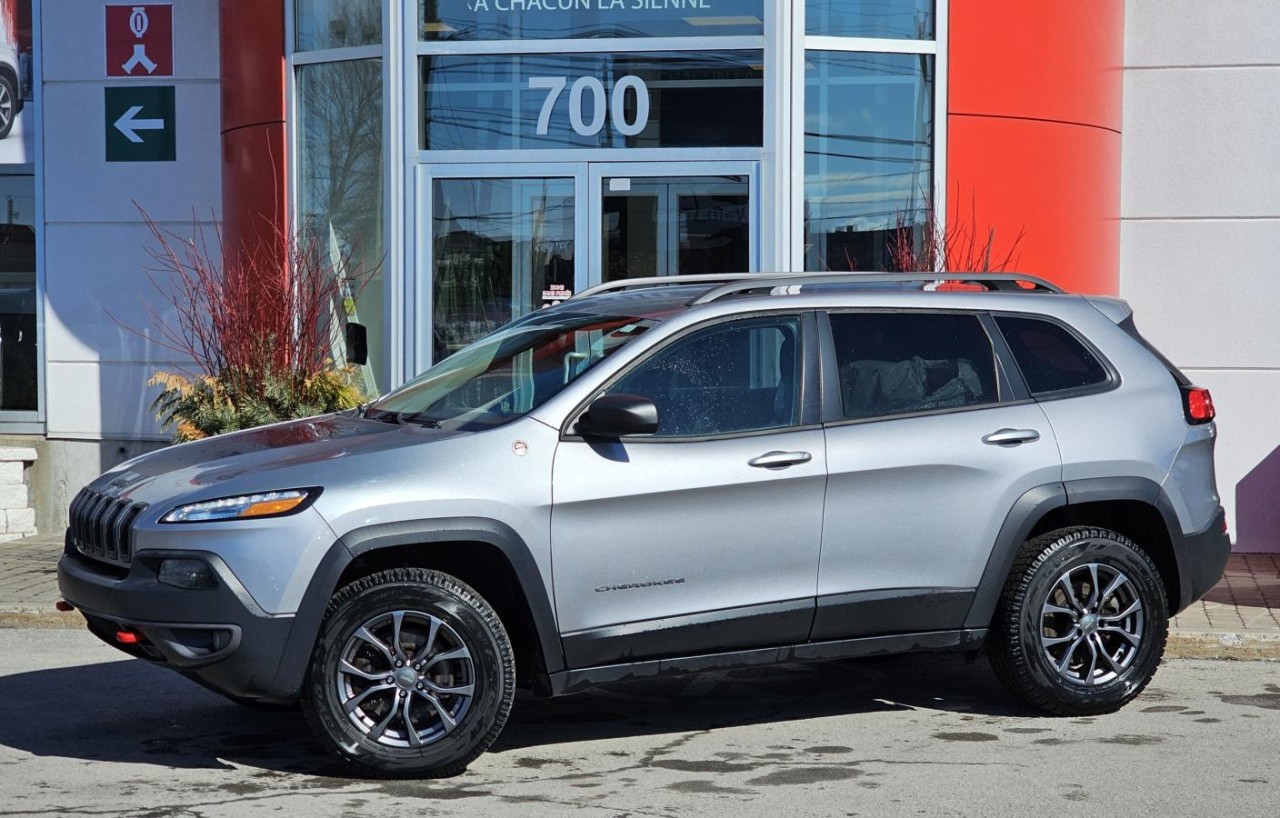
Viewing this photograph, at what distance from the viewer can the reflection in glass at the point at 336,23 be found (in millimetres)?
11984

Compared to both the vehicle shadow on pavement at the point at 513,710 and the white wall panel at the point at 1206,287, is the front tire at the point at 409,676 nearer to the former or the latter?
the vehicle shadow on pavement at the point at 513,710

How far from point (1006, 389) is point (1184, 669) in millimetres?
2151

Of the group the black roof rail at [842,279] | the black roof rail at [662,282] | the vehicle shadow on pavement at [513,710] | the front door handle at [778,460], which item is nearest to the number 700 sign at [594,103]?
the black roof rail at [662,282]

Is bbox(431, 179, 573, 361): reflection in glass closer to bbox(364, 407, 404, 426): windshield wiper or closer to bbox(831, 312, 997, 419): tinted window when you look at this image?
bbox(364, 407, 404, 426): windshield wiper

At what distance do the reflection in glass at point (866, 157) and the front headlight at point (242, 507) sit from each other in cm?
645

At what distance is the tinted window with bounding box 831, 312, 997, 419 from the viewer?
662cm

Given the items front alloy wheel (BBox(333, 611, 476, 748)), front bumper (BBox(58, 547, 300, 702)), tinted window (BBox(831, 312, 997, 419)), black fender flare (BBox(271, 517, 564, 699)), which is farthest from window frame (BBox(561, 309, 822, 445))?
front bumper (BBox(58, 547, 300, 702))

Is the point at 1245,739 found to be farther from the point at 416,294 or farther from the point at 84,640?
the point at 416,294

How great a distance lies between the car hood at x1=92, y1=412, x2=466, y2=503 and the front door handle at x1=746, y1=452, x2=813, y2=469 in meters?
1.13

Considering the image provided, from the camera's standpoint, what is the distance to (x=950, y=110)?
1147cm

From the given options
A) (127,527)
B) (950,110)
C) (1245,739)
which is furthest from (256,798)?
(950,110)

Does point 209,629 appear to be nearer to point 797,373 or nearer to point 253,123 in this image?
point 797,373

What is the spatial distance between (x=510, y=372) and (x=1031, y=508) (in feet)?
7.03

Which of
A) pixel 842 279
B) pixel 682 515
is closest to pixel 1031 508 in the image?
pixel 842 279
